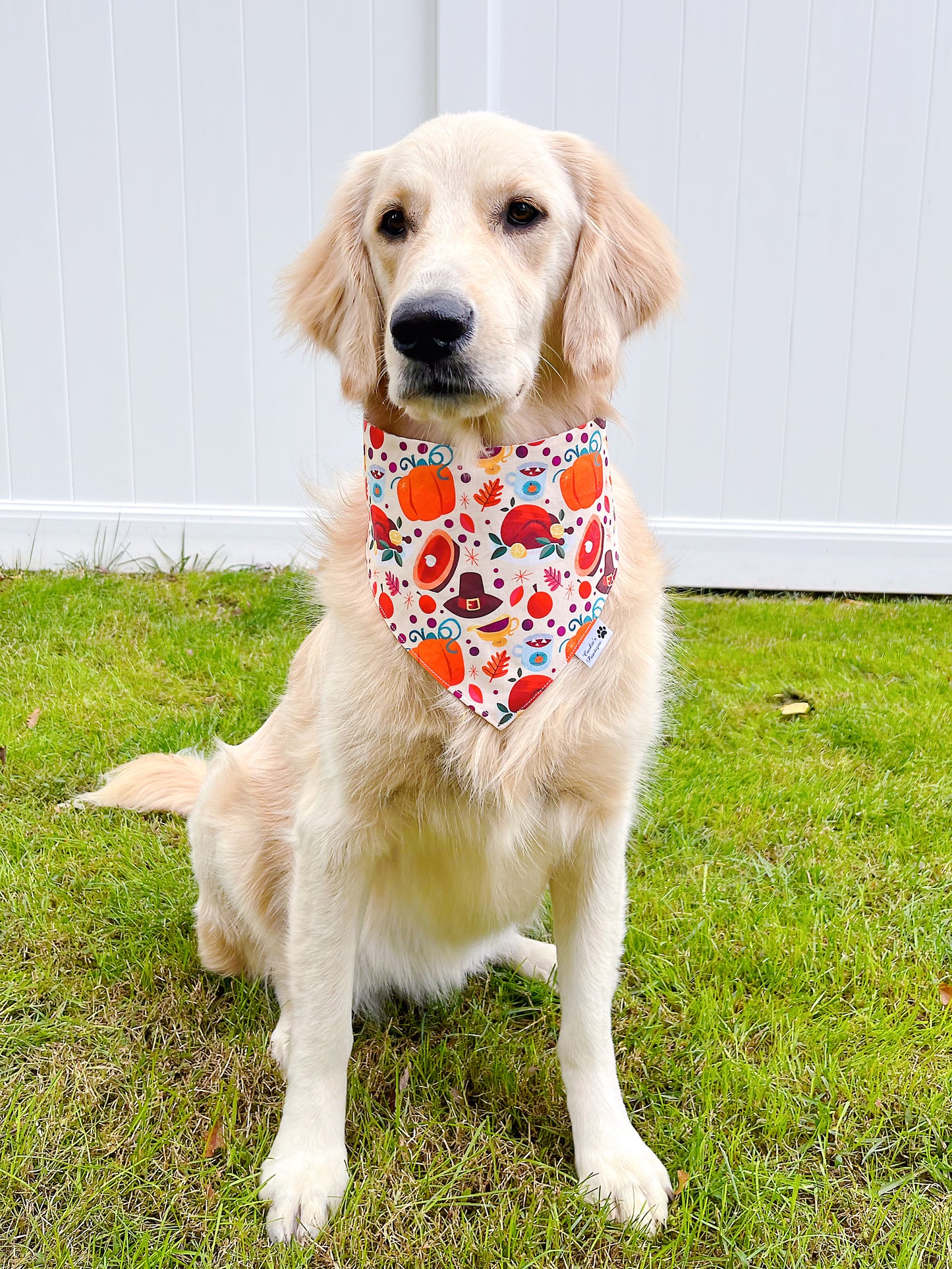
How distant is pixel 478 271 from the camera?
1331 mm

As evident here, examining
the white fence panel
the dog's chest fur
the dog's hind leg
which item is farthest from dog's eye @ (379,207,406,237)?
the white fence panel

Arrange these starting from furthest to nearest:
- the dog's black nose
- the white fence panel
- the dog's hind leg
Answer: the white fence panel
the dog's hind leg
the dog's black nose

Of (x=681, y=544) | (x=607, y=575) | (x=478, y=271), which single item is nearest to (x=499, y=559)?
(x=607, y=575)

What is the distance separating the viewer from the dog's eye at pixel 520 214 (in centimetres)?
145

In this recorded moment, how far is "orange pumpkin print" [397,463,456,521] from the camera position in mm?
1453

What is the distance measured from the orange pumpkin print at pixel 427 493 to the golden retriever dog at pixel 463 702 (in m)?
0.06

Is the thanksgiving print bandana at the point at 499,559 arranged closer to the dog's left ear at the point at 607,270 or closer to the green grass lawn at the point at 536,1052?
the dog's left ear at the point at 607,270

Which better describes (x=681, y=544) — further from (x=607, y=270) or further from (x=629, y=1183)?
(x=629, y=1183)

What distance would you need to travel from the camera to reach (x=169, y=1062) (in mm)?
1640

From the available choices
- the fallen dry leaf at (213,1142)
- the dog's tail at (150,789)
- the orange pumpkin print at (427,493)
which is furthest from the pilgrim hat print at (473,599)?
the dog's tail at (150,789)

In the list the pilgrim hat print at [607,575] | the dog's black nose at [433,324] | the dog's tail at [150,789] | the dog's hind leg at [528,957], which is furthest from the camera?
the dog's tail at [150,789]

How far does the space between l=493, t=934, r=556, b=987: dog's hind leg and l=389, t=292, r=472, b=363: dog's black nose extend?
118cm

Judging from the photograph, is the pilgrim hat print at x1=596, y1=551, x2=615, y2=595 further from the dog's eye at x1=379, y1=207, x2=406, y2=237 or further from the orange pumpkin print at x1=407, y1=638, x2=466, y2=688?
the dog's eye at x1=379, y1=207, x2=406, y2=237

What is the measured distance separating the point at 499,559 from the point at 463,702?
23 centimetres
